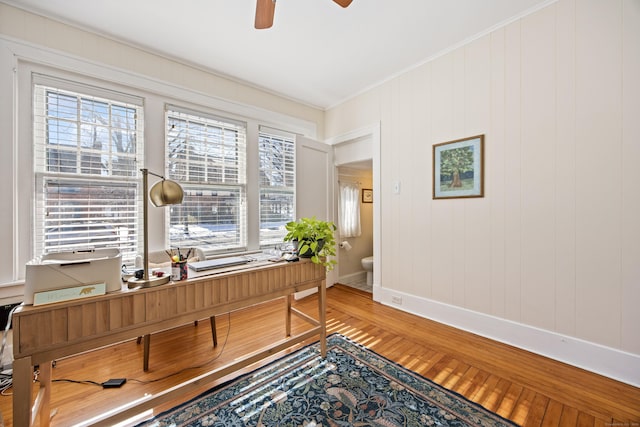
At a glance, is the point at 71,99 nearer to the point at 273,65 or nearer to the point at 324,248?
the point at 273,65

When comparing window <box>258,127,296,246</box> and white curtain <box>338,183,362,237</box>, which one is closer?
window <box>258,127,296,246</box>

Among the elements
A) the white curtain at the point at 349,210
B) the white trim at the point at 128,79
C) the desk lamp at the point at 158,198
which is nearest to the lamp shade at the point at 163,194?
the desk lamp at the point at 158,198

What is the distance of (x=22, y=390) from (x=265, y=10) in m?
2.24

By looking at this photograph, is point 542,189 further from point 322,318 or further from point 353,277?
point 353,277

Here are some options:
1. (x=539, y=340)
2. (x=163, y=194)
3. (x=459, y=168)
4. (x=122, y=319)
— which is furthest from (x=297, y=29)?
(x=539, y=340)

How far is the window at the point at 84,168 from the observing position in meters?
2.19

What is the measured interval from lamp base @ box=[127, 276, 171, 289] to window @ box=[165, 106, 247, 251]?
1.59 m

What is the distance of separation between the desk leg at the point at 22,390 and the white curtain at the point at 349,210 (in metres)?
3.61

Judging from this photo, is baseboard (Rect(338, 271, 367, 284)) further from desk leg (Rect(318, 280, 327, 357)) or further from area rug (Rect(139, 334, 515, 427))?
area rug (Rect(139, 334, 515, 427))

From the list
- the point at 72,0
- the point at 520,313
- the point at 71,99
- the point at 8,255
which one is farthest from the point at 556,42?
the point at 8,255

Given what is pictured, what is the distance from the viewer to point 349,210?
448 cm

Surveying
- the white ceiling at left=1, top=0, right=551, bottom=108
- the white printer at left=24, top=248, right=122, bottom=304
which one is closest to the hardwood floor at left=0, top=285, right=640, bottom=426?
A: the white printer at left=24, top=248, right=122, bottom=304

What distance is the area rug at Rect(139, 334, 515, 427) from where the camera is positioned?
60.1 inches

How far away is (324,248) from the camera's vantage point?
211 cm
